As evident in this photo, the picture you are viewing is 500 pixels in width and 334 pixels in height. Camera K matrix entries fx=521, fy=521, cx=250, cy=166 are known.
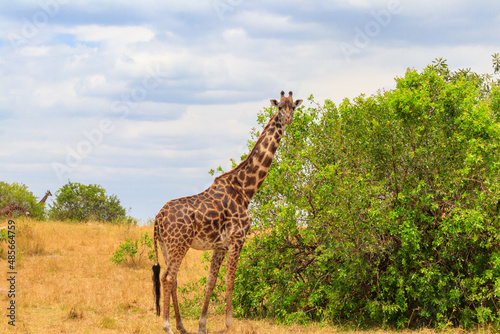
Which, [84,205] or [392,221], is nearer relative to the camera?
[392,221]

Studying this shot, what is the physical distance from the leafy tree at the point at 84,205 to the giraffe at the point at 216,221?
22.1 metres

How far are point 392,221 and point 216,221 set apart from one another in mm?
3384

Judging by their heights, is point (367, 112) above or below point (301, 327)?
above

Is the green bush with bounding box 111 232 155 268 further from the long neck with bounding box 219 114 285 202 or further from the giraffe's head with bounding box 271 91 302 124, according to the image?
the giraffe's head with bounding box 271 91 302 124

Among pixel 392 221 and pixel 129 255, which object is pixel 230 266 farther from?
pixel 129 255

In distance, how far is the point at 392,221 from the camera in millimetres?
10031

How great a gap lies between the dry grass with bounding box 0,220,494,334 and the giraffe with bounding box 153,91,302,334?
108 centimetres

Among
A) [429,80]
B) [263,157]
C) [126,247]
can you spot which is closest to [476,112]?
[429,80]

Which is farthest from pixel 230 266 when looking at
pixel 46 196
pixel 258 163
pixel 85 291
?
pixel 46 196

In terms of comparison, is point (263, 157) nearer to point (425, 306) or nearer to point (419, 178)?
point (419, 178)

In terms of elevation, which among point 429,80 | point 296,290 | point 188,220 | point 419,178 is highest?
point 429,80

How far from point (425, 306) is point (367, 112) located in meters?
4.26

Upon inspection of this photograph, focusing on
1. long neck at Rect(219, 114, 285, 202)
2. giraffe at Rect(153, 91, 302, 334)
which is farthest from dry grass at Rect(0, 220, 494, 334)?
long neck at Rect(219, 114, 285, 202)

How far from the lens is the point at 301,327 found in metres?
10.2
